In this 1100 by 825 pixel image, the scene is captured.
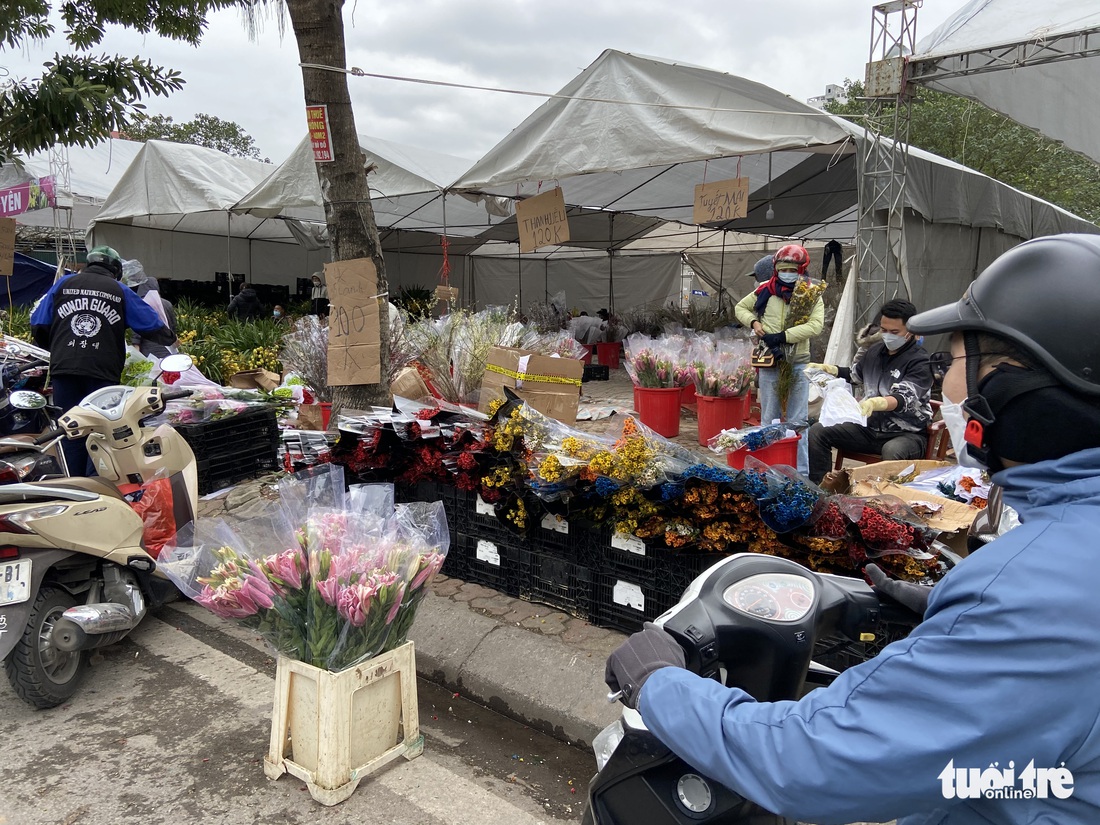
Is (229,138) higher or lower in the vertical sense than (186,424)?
higher

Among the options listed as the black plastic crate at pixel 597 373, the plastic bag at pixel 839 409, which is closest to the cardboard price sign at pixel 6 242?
the black plastic crate at pixel 597 373

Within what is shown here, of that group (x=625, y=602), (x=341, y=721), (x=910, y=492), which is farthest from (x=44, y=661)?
(x=910, y=492)

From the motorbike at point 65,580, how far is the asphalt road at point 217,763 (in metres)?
0.23

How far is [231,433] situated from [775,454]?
14.1ft

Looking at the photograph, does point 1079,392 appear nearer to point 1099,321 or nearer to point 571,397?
point 1099,321

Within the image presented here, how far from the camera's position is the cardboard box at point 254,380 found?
820cm

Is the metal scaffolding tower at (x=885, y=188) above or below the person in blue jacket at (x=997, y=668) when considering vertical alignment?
above

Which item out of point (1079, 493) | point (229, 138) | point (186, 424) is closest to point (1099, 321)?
point (1079, 493)

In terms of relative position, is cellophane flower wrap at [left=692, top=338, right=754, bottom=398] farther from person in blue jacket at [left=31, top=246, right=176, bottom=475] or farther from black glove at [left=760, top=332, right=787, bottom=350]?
person in blue jacket at [left=31, top=246, right=176, bottom=475]

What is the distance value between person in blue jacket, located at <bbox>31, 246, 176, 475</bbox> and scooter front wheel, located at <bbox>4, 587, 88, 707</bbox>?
211 centimetres

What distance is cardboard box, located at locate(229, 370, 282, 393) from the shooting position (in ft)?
26.9

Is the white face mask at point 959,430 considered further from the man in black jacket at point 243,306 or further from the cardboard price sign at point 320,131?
the man in black jacket at point 243,306

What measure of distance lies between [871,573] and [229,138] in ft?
150

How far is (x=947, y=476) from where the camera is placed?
385 centimetres
